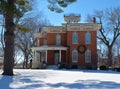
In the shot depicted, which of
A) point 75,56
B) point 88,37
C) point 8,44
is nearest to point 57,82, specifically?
point 8,44

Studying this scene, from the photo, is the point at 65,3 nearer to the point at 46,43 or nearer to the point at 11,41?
the point at 11,41

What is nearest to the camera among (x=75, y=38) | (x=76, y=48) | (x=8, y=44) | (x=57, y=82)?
(x=57, y=82)

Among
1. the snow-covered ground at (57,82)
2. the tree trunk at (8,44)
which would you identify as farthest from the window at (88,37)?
the snow-covered ground at (57,82)

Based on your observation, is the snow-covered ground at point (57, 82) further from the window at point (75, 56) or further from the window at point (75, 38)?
the window at point (75, 38)

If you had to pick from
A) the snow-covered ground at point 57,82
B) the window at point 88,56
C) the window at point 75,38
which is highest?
the window at point 75,38

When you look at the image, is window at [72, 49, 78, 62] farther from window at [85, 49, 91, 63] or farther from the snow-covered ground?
the snow-covered ground

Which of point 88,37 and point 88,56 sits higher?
→ point 88,37

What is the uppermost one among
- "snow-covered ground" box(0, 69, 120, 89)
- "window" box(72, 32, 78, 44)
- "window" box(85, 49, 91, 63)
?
"window" box(72, 32, 78, 44)

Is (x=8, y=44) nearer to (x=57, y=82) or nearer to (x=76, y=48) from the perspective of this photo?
(x=57, y=82)

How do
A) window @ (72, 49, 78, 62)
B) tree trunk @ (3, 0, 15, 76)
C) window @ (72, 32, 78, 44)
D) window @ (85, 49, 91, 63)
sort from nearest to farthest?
tree trunk @ (3, 0, 15, 76) < window @ (85, 49, 91, 63) < window @ (72, 49, 78, 62) < window @ (72, 32, 78, 44)

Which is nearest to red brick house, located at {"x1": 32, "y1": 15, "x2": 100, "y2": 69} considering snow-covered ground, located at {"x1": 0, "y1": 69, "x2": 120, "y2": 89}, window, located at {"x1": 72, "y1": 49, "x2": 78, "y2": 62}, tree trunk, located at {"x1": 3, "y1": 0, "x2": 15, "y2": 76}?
window, located at {"x1": 72, "y1": 49, "x2": 78, "y2": 62}

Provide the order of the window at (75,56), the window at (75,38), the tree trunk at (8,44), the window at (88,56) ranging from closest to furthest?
1. the tree trunk at (8,44)
2. the window at (88,56)
3. the window at (75,56)
4. the window at (75,38)

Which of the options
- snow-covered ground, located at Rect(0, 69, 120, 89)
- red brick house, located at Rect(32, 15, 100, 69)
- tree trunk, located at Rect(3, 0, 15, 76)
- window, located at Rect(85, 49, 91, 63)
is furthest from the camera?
window, located at Rect(85, 49, 91, 63)

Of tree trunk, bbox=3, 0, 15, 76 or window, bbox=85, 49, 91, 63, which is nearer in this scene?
tree trunk, bbox=3, 0, 15, 76
